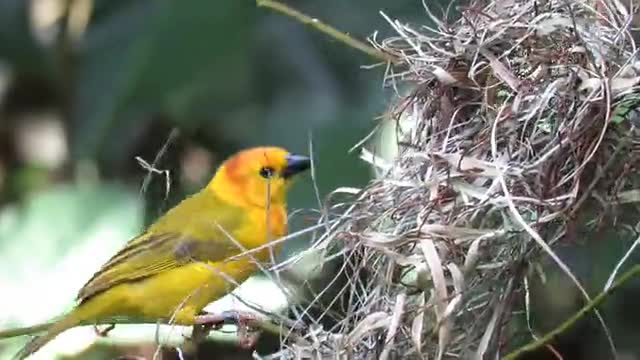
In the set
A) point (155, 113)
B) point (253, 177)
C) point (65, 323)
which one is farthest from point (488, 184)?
point (155, 113)

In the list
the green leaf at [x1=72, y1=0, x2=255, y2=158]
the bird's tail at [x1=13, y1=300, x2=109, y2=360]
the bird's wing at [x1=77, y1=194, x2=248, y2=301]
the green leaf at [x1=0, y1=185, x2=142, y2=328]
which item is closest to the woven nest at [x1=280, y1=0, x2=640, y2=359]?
the bird's tail at [x1=13, y1=300, x2=109, y2=360]

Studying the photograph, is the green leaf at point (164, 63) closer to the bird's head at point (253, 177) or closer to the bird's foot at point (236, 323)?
the bird's head at point (253, 177)

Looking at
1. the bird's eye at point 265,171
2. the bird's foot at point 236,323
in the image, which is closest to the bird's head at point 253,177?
the bird's eye at point 265,171

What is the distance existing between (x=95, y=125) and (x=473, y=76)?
4.40 feet

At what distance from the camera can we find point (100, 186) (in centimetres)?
256

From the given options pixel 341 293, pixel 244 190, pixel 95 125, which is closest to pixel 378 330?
pixel 341 293

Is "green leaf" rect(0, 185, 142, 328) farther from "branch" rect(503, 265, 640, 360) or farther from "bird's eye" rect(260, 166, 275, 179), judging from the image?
"branch" rect(503, 265, 640, 360)

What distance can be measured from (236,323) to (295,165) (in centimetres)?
46

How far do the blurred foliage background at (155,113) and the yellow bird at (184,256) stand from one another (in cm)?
5

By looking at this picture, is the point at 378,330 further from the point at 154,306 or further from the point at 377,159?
the point at 154,306

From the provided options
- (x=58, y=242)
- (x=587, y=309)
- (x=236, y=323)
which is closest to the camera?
(x=587, y=309)

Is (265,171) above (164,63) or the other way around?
the other way around

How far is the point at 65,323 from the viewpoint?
5.82 ft

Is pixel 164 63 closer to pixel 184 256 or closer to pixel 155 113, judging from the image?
pixel 155 113
